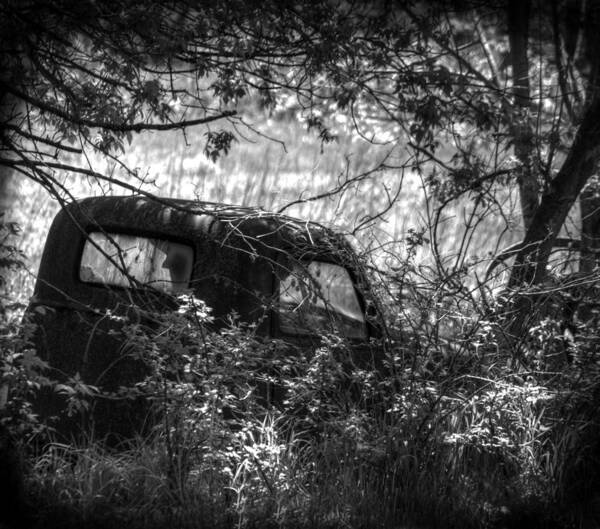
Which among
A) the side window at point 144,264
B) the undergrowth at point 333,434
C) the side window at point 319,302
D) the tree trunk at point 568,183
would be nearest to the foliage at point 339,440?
the undergrowth at point 333,434

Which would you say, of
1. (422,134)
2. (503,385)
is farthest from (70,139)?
(503,385)

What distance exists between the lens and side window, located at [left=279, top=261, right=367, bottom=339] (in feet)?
18.2

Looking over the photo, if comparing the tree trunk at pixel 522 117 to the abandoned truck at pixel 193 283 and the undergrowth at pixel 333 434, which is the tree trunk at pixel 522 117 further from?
the abandoned truck at pixel 193 283

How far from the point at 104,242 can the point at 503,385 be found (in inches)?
108

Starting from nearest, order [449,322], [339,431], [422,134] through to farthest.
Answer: [339,431]
[449,322]
[422,134]

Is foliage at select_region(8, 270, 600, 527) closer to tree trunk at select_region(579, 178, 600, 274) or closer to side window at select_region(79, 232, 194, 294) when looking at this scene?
side window at select_region(79, 232, 194, 294)

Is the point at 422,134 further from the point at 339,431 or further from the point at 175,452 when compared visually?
the point at 175,452

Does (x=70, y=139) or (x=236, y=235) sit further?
(x=70, y=139)

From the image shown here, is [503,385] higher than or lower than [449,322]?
lower

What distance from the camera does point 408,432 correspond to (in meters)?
5.35

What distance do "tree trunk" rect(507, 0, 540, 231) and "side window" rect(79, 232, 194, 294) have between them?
3048 millimetres

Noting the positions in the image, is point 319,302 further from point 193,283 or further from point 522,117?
point 522,117

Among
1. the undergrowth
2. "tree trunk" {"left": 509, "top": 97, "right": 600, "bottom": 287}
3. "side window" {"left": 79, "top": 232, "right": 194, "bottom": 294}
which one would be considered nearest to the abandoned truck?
"side window" {"left": 79, "top": 232, "right": 194, "bottom": 294}

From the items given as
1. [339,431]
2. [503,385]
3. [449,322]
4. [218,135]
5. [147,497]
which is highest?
[218,135]
